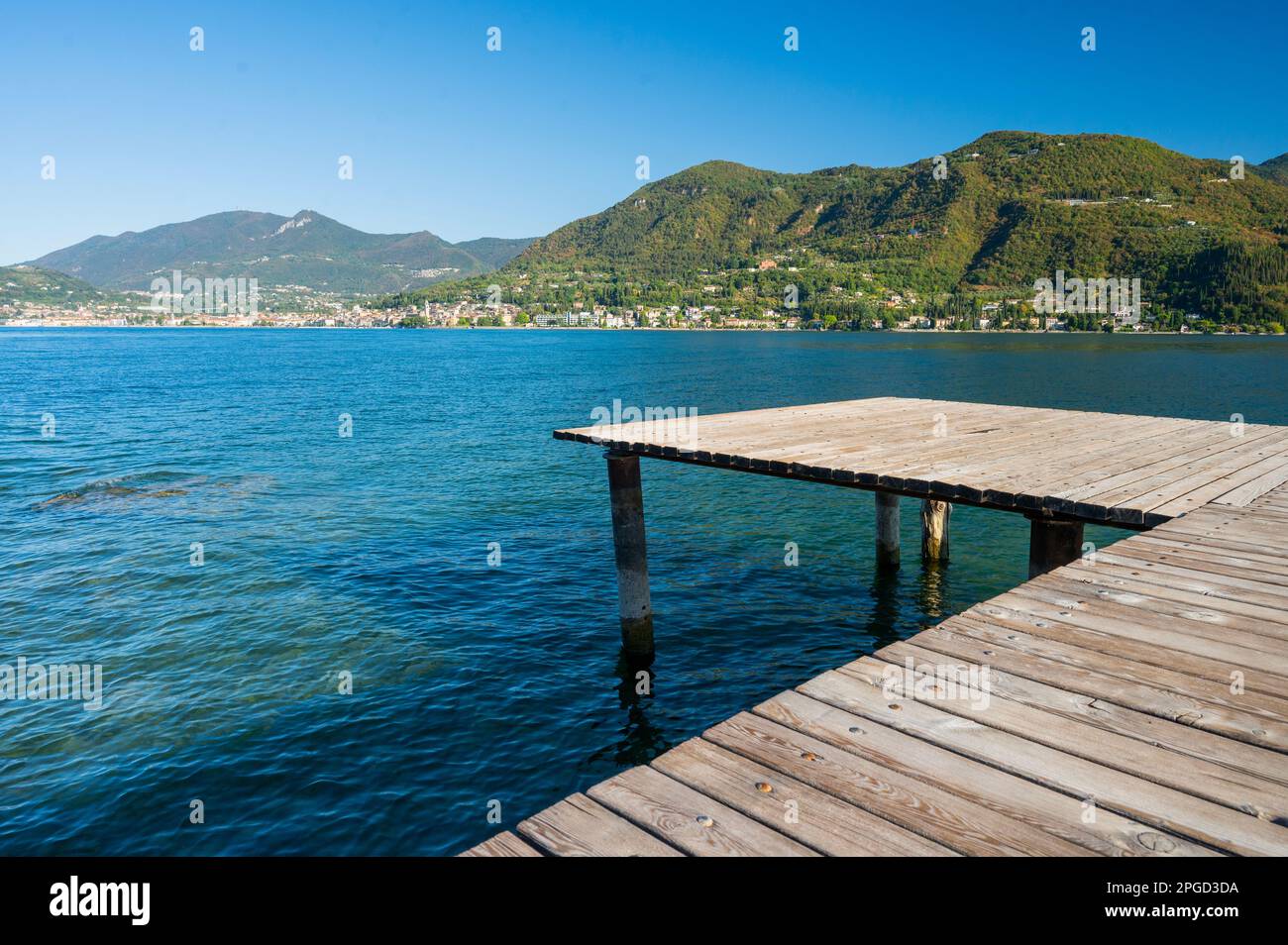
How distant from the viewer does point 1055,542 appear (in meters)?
9.50

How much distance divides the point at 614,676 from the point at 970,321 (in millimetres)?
186530

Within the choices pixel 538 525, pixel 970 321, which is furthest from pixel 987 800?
pixel 970 321

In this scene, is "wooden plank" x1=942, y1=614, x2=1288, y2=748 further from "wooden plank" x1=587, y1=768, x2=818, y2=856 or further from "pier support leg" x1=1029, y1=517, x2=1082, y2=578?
"pier support leg" x1=1029, y1=517, x2=1082, y2=578

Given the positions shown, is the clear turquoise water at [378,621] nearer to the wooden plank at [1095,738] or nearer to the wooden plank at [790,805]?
the wooden plank at [790,805]

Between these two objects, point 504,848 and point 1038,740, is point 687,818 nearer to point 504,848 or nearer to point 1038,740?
point 504,848

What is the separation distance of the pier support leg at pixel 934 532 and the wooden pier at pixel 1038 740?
36.2 feet

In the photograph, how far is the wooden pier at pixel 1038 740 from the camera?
3.28 m

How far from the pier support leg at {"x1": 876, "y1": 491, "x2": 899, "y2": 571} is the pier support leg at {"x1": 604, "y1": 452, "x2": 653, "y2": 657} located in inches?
287

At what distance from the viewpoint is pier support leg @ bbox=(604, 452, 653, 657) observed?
14.1m

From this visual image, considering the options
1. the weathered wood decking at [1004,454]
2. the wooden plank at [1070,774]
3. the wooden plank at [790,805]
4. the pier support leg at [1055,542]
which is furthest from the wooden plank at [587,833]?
the pier support leg at [1055,542]

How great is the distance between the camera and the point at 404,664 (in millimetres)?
14719

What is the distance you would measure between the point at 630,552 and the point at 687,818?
36.3ft

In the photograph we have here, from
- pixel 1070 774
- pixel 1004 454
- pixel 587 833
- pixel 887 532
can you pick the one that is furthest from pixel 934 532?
pixel 587 833
